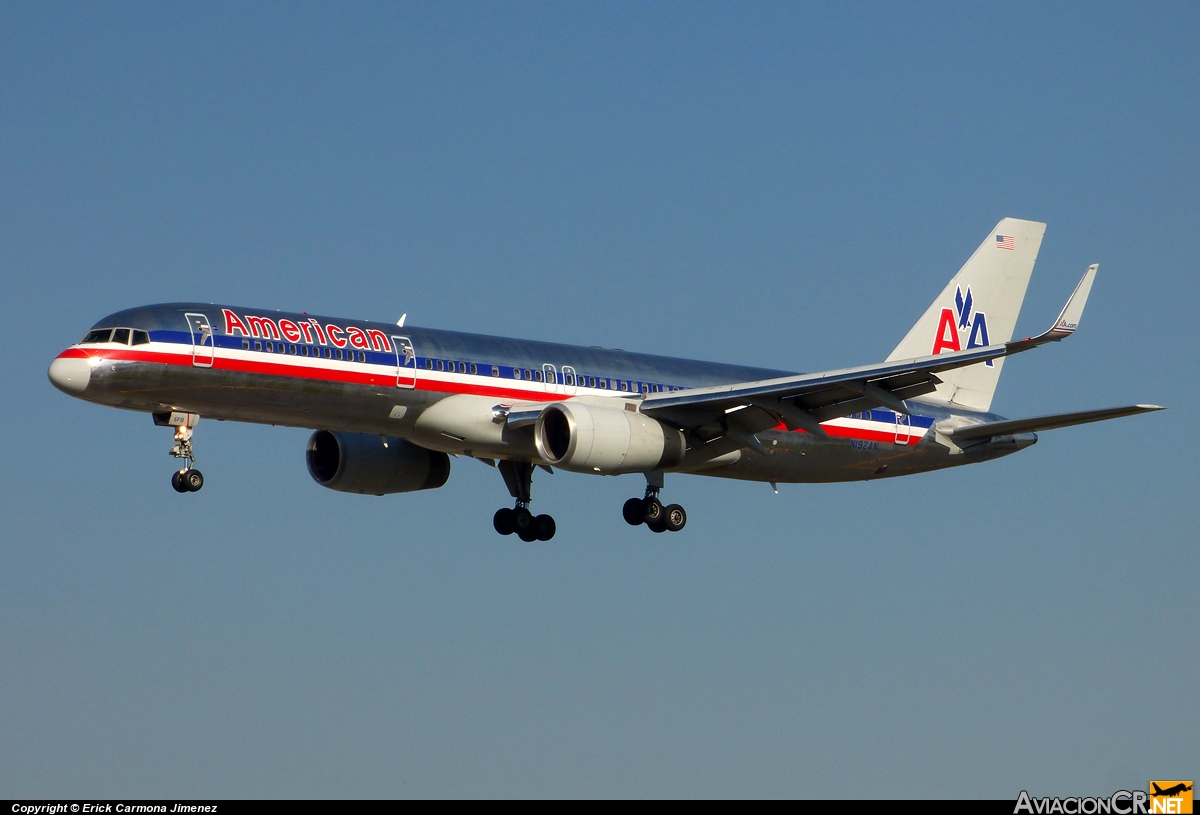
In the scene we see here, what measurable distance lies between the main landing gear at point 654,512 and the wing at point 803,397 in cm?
224

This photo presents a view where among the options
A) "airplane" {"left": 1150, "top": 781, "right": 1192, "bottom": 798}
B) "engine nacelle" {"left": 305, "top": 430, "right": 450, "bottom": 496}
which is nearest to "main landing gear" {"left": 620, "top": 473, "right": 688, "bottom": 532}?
"engine nacelle" {"left": 305, "top": 430, "right": 450, "bottom": 496}

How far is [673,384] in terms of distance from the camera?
45.6m

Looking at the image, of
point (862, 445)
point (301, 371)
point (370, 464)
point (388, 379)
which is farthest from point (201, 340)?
point (862, 445)

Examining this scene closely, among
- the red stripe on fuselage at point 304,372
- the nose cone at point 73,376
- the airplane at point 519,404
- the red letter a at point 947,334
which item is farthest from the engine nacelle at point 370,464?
the red letter a at point 947,334

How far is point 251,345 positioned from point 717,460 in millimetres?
13229

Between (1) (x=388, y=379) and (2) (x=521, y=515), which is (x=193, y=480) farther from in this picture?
(2) (x=521, y=515)

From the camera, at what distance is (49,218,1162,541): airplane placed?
38.4 m

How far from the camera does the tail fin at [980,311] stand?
2030 inches

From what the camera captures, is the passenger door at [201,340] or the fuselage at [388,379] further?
the passenger door at [201,340]

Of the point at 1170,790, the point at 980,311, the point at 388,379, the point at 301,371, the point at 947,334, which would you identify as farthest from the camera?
the point at 980,311

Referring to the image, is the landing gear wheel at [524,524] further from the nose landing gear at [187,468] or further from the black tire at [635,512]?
the nose landing gear at [187,468]

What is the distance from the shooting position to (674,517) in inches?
1773

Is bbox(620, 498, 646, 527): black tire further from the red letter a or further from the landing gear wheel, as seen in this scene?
the red letter a

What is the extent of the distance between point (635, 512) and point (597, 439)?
475cm
